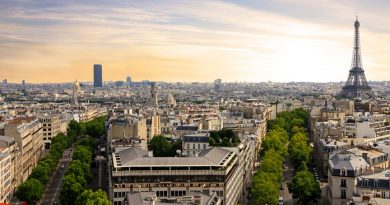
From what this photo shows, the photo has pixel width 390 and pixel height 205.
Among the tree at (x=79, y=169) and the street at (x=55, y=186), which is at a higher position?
the tree at (x=79, y=169)

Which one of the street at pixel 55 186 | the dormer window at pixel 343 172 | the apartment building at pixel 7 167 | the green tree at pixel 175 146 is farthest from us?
the green tree at pixel 175 146

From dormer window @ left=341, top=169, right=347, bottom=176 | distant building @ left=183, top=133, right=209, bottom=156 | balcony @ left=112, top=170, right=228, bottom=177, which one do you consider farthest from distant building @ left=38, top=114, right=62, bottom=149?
dormer window @ left=341, top=169, right=347, bottom=176

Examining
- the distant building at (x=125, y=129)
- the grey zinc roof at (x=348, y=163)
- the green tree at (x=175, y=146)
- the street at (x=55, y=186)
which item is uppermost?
the distant building at (x=125, y=129)

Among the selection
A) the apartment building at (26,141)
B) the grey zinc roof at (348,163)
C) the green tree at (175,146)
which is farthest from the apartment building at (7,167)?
the grey zinc roof at (348,163)

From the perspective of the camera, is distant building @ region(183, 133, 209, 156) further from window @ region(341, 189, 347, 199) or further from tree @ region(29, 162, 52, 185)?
window @ region(341, 189, 347, 199)

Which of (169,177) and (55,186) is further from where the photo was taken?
(55,186)

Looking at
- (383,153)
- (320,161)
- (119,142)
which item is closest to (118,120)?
(119,142)

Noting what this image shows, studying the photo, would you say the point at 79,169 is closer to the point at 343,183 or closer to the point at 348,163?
the point at 343,183

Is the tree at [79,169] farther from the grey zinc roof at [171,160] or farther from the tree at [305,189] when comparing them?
the tree at [305,189]

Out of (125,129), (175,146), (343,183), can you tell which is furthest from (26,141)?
(343,183)

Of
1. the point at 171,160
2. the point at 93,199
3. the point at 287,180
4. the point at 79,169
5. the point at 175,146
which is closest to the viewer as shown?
the point at 93,199
